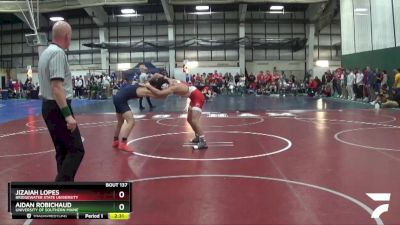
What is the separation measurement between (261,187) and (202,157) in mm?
2275

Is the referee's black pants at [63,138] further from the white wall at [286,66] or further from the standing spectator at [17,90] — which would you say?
the white wall at [286,66]

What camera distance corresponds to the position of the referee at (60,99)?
4043 mm

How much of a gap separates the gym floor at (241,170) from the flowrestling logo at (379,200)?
57 mm

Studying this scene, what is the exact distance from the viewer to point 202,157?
24.6 ft

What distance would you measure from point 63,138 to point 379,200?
3.53 metres

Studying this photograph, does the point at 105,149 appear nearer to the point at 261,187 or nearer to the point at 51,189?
the point at 261,187

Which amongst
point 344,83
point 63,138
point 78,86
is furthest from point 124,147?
point 78,86

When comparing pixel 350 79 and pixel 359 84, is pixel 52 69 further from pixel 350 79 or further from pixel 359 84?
pixel 350 79

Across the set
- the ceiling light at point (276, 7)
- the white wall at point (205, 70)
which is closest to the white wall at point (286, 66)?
the white wall at point (205, 70)

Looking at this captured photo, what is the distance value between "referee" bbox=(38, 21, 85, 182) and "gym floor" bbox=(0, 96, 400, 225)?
2.16 ft

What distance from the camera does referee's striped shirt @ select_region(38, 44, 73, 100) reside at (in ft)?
13.3

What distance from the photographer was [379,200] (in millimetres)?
4691

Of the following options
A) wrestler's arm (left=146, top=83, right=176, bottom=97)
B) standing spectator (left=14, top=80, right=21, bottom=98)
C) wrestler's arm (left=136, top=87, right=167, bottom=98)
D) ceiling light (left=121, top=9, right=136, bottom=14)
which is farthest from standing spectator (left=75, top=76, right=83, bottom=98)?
wrestler's arm (left=146, top=83, right=176, bottom=97)
